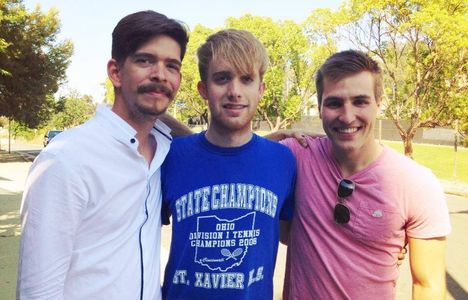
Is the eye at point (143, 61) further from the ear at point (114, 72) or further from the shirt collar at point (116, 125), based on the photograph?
the shirt collar at point (116, 125)

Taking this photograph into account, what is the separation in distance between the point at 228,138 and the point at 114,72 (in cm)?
75

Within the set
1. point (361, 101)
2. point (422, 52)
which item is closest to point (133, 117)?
point (361, 101)

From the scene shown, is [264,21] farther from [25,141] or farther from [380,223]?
[25,141]

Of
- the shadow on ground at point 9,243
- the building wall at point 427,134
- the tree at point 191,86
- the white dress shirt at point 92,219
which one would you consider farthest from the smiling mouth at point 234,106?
the tree at point 191,86

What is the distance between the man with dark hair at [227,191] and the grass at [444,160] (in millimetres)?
17494

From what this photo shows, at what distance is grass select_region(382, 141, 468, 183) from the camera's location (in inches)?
775

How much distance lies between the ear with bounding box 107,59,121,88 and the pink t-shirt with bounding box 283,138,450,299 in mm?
1329

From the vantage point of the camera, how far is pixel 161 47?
7.59 ft

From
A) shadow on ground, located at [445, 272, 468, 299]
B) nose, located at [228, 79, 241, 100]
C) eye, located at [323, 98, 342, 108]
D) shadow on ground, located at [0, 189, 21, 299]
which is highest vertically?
nose, located at [228, 79, 241, 100]

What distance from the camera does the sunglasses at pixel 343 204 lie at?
241cm

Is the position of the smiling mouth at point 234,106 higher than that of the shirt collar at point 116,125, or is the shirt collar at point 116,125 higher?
the smiling mouth at point 234,106

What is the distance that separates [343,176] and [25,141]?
203ft

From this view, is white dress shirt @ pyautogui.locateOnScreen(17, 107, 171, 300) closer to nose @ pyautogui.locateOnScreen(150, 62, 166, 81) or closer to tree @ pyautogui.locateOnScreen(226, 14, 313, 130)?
nose @ pyautogui.locateOnScreen(150, 62, 166, 81)

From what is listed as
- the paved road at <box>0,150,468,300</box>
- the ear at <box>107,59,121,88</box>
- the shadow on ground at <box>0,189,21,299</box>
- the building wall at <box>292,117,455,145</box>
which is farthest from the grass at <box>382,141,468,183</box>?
the ear at <box>107,59,121,88</box>
